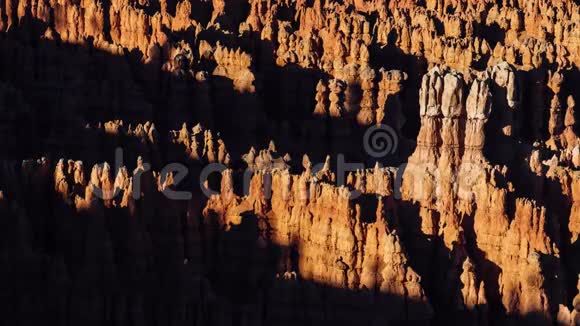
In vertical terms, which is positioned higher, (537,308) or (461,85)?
(461,85)

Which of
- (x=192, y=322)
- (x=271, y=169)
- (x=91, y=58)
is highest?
(x=91, y=58)

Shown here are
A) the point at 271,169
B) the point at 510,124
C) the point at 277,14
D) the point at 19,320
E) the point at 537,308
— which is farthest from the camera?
the point at 277,14

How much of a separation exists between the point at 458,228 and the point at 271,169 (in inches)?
236

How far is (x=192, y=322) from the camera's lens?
34.8m

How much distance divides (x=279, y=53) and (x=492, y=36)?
13.2m

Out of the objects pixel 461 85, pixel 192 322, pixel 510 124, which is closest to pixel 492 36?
pixel 510 124

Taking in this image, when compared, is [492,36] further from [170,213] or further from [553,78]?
[170,213]

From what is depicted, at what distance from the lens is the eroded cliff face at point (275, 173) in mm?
35500

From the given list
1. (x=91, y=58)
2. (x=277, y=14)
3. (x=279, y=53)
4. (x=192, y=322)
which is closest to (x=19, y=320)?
(x=192, y=322)

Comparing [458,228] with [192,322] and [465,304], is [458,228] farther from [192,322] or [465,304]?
[192,322]

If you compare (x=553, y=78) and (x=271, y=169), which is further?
(x=553, y=78)

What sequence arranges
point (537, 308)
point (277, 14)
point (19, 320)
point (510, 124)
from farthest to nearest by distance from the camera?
point (277, 14), point (510, 124), point (537, 308), point (19, 320)

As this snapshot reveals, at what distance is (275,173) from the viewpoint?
131ft

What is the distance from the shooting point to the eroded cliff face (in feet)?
116
